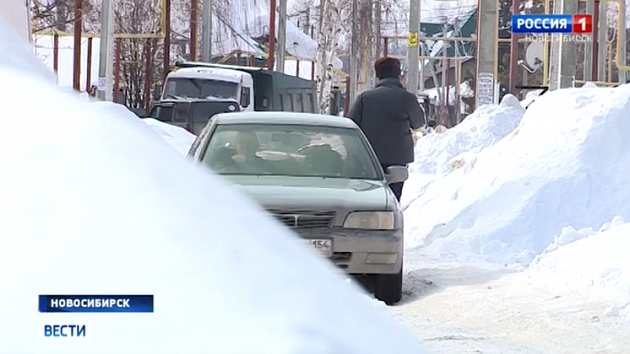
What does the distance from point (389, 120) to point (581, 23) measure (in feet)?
19.5

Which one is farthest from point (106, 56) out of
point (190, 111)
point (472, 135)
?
point (472, 135)

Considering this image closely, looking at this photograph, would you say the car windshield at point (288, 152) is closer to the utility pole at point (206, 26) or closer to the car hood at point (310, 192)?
the car hood at point (310, 192)

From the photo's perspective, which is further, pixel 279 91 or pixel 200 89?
pixel 279 91

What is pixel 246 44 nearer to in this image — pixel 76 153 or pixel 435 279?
pixel 435 279

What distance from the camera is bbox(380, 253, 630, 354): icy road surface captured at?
6.29m

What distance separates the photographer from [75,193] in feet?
7.28

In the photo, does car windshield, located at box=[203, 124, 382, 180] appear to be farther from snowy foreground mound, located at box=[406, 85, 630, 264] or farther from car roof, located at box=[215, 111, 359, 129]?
snowy foreground mound, located at box=[406, 85, 630, 264]

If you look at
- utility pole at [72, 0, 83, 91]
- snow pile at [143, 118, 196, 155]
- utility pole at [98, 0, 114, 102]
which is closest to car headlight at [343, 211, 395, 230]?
snow pile at [143, 118, 196, 155]

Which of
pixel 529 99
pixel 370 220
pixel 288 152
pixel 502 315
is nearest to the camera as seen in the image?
pixel 370 220

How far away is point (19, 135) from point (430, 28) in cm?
6306

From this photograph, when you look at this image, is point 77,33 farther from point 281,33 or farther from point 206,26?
point 281,33

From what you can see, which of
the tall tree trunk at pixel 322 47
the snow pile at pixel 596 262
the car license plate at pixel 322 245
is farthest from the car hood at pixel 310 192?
the tall tree trunk at pixel 322 47

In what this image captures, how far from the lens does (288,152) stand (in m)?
7.99

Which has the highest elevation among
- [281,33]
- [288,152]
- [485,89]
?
[281,33]
